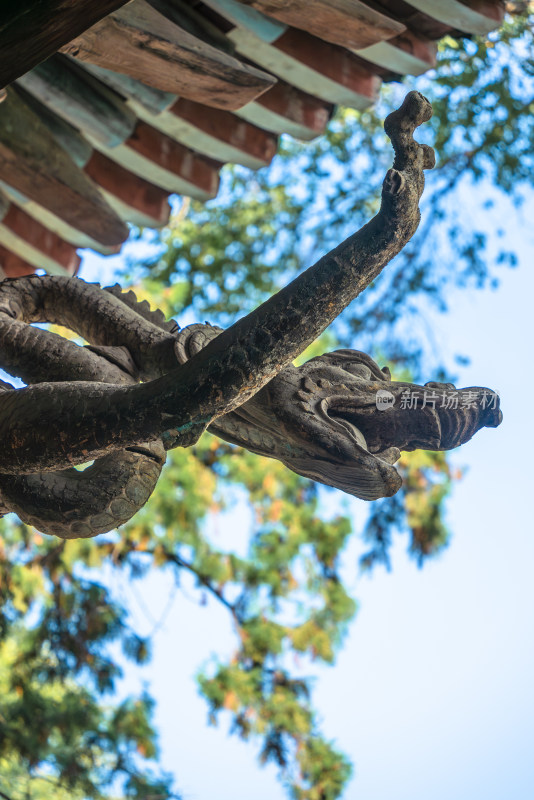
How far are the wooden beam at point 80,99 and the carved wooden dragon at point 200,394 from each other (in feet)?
2.84

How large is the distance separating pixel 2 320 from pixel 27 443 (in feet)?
1.57

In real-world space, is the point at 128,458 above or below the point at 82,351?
below

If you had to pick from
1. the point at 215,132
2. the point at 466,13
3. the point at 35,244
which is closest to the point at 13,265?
the point at 35,244

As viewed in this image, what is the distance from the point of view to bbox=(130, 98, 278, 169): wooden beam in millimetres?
3070

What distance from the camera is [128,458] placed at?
1.83 m

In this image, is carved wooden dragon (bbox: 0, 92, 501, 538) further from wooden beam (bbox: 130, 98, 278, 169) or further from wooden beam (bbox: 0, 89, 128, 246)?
wooden beam (bbox: 130, 98, 278, 169)

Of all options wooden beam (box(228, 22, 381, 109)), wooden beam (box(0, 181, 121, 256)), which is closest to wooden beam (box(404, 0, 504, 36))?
wooden beam (box(228, 22, 381, 109))

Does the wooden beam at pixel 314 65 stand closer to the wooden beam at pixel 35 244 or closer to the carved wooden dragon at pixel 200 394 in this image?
the carved wooden dragon at pixel 200 394

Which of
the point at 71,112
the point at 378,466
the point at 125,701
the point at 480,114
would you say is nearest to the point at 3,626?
the point at 125,701

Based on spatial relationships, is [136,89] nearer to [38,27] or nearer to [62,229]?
[62,229]

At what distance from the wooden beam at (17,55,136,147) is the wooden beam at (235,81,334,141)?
417mm

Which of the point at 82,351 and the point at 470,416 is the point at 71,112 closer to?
the point at 82,351

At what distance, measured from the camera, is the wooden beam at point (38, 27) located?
1536mm

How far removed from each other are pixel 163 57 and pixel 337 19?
20.6 inches
